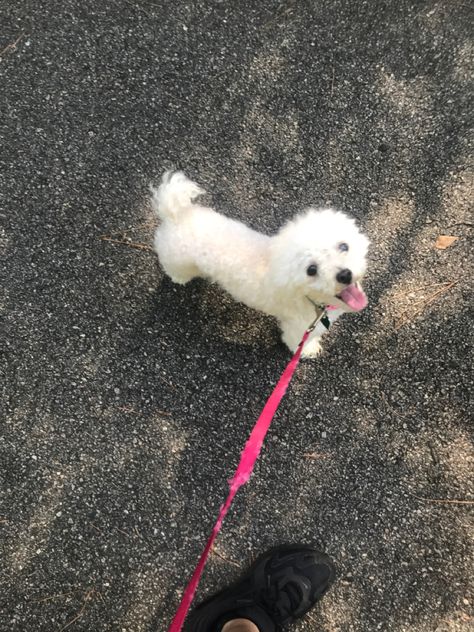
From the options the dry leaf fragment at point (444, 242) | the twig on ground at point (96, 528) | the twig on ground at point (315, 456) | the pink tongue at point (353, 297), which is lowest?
the twig on ground at point (96, 528)

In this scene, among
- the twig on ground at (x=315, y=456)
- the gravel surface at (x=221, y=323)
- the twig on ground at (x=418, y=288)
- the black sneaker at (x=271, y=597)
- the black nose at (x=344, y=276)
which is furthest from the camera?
the twig on ground at (x=418, y=288)

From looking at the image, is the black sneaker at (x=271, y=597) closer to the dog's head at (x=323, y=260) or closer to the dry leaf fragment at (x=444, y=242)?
the dog's head at (x=323, y=260)

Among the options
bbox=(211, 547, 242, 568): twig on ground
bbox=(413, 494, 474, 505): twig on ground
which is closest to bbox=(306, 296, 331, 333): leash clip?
bbox=(413, 494, 474, 505): twig on ground

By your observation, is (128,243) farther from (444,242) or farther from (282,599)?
(282,599)

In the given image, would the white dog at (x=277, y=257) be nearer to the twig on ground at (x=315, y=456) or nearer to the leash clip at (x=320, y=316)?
the leash clip at (x=320, y=316)

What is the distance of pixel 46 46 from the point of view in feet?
8.85

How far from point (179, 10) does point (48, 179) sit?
4.23 ft

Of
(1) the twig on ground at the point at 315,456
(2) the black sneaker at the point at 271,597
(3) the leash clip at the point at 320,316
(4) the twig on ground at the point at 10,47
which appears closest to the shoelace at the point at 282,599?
(2) the black sneaker at the point at 271,597

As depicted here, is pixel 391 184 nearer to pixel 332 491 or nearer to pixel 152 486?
pixel 332 491

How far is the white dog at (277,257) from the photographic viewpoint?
5.51 feet

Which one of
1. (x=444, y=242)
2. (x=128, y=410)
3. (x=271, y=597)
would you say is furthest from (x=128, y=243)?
(x=271, y=597)

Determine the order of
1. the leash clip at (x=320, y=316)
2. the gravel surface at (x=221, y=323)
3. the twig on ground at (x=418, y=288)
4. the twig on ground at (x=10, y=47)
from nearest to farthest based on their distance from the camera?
the leash clip at (x=320, y=316) → the gravel surface at (x=221, y=323) → the twig on ground at (x=418, y=288) → the twig on ground at (x=10, y=47)

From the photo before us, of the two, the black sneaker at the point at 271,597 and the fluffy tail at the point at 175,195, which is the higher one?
the fluffy tail at the point at 175,195

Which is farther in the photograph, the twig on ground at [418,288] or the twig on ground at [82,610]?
the twig on ground at [418,288]
